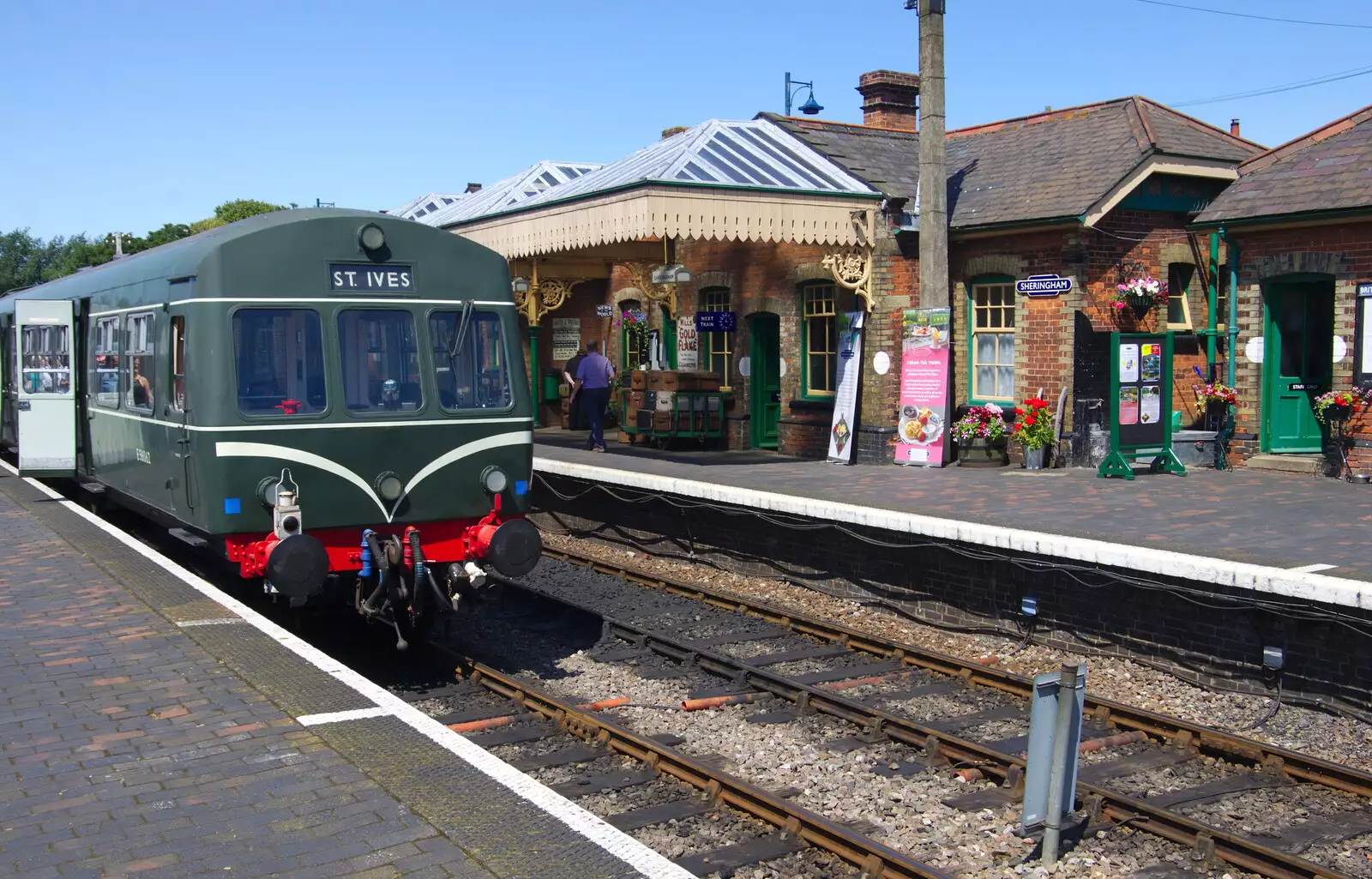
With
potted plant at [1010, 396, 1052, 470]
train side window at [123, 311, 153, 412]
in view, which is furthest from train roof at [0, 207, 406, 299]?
potted plant at [1010, 396, 1052, 470]

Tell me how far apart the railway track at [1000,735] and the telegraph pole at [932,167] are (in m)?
6.39

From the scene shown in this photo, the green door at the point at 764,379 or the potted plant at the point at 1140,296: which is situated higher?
the potted plant at the point at 1140,296

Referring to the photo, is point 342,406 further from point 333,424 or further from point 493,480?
point 493,480

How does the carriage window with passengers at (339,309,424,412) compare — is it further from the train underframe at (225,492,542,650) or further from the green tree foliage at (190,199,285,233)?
the green tree foliage at (190,199,285,233)

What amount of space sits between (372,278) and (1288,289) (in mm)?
11309

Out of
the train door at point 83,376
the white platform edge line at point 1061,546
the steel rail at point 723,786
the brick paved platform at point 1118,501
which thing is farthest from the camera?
the train door at point 83,376

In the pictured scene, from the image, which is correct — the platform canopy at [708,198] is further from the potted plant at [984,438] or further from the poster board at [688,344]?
the poster board at [688,344]

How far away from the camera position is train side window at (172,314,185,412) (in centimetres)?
801

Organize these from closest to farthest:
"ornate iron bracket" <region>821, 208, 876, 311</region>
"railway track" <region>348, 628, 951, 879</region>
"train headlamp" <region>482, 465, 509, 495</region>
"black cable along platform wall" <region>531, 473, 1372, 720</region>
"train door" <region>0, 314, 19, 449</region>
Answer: "railway track" <region>348, 628, 951, 879</region> < "black cable along platform wall" <region>531, 473, 1372, 720</region> < "train headlamp" <region>482, 465, 509, 495</region> < "train door" <region>0, 314, 19, 449</region> < "ornate iron bracket" <region>821, 208, 876, 311</region>

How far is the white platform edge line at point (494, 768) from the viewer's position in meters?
4.41

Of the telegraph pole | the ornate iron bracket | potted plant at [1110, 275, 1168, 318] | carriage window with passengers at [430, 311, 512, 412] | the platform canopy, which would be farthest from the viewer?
the ornate iron bracket

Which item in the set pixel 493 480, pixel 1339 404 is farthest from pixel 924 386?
pixel 493 480

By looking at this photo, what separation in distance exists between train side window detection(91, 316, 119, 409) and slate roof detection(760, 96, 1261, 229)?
948 cm

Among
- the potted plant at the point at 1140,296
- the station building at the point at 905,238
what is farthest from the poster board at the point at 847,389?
the potted plant at the point at 1140,296
